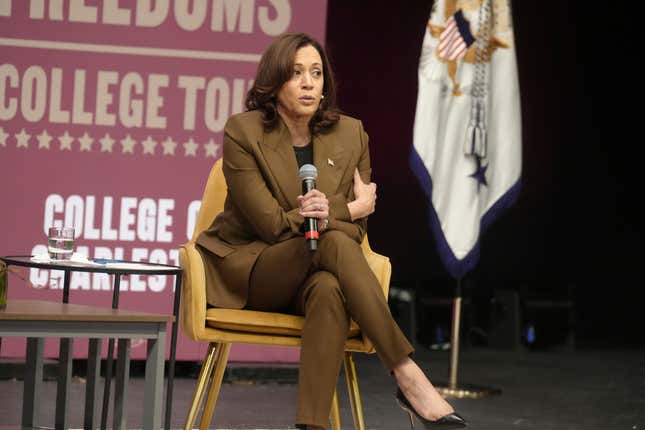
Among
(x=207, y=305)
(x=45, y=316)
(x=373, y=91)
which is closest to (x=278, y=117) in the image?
(x=207, y=305)

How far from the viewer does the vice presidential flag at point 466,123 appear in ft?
15.2

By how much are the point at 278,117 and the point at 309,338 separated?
78cm

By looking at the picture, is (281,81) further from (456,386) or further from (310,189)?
(456,386)

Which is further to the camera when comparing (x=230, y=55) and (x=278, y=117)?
(x=230, y=55)

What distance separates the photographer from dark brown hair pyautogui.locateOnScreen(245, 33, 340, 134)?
10.7 feet

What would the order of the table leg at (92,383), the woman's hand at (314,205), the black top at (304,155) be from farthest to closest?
the black top at (304,155) → the table leg at (92,383) → the woman's hand at (314,205)

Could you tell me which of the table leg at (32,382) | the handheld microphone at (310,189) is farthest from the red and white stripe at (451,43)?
the table leg at (32,382)

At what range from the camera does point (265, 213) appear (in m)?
3.08

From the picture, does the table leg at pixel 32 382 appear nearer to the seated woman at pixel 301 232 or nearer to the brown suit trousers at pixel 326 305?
the seated woman at pixel 301 232

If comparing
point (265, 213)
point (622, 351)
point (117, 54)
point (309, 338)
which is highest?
point (117, 54)

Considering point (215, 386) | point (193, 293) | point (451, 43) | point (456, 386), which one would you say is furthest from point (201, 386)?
point (451, 43)

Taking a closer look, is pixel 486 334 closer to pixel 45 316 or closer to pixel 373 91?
pixel 373 91

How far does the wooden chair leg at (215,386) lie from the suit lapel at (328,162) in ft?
1.83

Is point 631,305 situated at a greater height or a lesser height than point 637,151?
lesser
